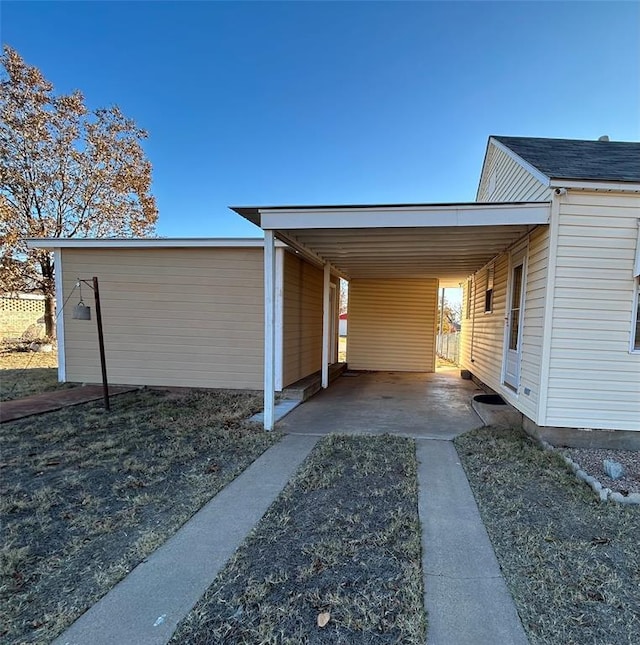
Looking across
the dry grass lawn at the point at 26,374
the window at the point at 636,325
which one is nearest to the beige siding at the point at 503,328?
the window at the point at 636,325

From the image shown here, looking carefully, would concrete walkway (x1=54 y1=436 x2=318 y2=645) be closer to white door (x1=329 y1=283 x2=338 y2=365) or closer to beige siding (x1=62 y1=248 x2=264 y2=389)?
beige siding (x1=62 y1=248 x2=264 y2=389)

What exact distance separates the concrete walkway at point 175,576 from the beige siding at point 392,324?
290 inches

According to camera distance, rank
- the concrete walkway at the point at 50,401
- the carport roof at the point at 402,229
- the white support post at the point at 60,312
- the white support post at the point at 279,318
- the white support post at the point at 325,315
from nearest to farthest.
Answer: the carport roof at the point at 402,229 → the concrete walkway at the point at 50,401 → the white support post at the point at 279,318 → the white support post at the point at 60,312 → the white support post at the point at 325,315

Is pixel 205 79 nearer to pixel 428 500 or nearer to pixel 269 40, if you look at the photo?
Result: pixel 269 40

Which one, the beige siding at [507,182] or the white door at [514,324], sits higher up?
the beige siding at [507,182]

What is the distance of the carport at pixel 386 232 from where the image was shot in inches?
156

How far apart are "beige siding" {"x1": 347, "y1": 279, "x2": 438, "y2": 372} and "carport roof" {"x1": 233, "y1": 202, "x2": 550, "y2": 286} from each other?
2822mm

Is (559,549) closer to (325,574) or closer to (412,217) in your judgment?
(325,574)

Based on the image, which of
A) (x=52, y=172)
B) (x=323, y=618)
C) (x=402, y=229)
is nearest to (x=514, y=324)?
(x=402, y=229)

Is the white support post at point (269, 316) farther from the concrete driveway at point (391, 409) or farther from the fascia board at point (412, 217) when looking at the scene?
the concrete driveway at point (391, 409)

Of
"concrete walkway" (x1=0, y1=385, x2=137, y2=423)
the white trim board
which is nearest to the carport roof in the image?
the white trim board

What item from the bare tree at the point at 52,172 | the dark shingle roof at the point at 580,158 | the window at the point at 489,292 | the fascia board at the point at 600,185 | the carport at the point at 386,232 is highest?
the bare tree at the point at 52,172

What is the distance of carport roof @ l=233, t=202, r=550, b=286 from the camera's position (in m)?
3.96

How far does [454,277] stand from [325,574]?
900 centimetres
